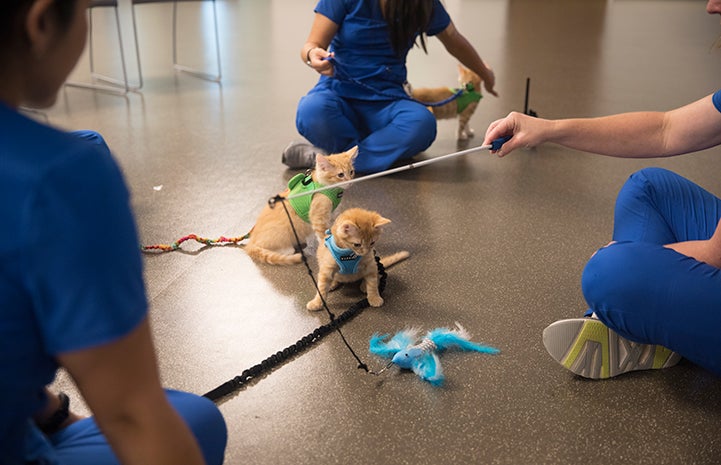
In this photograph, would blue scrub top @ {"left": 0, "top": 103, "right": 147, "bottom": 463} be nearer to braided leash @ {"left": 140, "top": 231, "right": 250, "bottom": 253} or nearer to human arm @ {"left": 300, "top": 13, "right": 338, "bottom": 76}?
braided leash @ {"left": 140, "top": 231, "right": 250, "bottom": 253}

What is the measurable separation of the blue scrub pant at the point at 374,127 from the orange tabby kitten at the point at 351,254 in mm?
924

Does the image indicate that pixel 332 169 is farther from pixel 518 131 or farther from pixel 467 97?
pixel 467 97

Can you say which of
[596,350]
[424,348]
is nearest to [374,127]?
[424,348]

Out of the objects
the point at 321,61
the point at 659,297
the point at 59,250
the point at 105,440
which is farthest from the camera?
the point at 321,61

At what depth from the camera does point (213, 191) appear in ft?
8.05

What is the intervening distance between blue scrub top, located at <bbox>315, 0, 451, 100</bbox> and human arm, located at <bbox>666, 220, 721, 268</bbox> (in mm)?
1563

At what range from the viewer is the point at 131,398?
0.57 metres

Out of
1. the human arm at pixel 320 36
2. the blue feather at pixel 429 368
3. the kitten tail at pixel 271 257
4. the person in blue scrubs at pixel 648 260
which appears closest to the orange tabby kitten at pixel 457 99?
the human arm at pixel 320 36

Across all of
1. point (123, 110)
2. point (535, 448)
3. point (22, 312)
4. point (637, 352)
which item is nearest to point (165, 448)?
point (22, 312)

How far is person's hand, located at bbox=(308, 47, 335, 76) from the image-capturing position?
2.34 m

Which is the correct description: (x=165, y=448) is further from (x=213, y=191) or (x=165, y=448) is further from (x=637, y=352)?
(x=213, y=191)

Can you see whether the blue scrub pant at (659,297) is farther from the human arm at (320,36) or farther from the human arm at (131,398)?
the human arm at (320,36)

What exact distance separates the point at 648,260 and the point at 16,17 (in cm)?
114

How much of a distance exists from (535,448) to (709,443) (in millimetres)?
331
